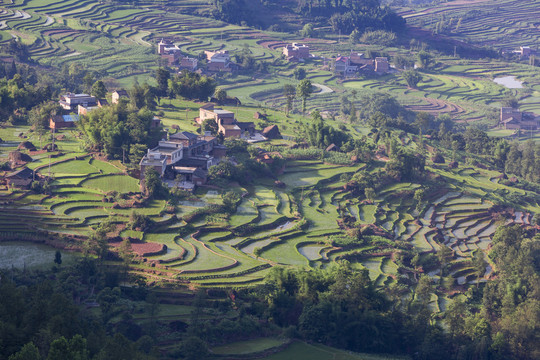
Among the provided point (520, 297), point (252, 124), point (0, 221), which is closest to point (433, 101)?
point (252, 124)

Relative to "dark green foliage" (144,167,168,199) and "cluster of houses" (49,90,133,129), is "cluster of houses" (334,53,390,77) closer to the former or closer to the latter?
"cluster of houses" (49,90,133,129)

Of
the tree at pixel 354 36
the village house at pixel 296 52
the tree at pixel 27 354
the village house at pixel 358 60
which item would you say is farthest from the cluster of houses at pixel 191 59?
the tree at pixel 27 354

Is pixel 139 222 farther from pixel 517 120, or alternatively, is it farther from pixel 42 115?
pixel 517 120

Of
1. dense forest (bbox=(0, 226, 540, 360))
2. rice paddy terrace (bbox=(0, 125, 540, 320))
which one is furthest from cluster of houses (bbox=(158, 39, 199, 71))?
dense forest (bbox=(0, 226, 540, 360))

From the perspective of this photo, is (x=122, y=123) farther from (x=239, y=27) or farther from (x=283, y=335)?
(x=239, y=27)

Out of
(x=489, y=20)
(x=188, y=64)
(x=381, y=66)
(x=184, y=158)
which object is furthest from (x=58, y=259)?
(x=489, y=20)

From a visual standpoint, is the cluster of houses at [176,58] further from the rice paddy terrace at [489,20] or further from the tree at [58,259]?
the rice paddy terrace at [489,20]
